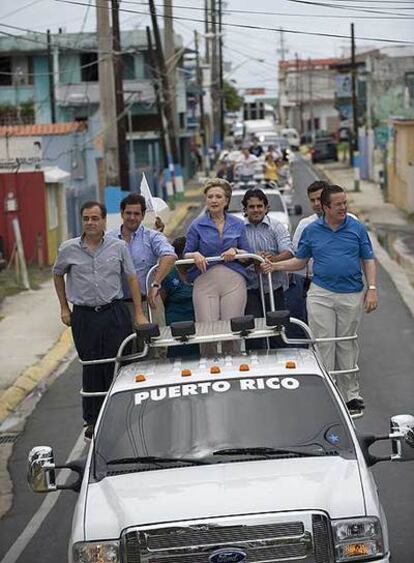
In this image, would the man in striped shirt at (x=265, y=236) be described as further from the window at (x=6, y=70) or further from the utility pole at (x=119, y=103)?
the window at (x=6, y=70)

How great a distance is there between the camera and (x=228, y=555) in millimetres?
6141

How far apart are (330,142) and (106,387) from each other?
7464cm

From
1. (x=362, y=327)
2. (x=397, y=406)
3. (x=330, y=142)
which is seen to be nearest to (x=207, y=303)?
(x=397, y=406)

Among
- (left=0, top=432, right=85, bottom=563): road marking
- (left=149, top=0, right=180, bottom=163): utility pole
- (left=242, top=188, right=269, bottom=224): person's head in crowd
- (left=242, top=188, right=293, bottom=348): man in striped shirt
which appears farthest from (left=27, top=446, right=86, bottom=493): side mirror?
(left=149, top=0, right=180, bottom=163): utility pole

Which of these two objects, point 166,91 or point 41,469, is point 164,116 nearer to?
point 166,91

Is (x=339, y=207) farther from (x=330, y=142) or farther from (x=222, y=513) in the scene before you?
(x=330, y=142)

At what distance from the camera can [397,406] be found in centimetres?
1259

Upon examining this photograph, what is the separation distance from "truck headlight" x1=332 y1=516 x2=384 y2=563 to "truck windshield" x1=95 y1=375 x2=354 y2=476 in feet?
2.31

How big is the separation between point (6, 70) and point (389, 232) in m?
34.9

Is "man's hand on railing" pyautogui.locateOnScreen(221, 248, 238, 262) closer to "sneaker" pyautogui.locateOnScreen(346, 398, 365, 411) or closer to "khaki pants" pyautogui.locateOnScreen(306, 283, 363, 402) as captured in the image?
"khaki pants" pyautogui.locateOnScreen(306, 283, 363, 402)

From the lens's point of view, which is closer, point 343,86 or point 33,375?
point 33,375

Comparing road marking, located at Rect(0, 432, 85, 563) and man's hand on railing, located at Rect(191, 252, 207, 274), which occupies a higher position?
man's hand on railing, located at Rect(191, 252, 207, 274)

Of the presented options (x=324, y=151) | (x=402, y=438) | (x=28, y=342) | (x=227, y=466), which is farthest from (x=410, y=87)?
(x=227, y=466)

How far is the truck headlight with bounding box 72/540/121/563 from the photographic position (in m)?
6.26
